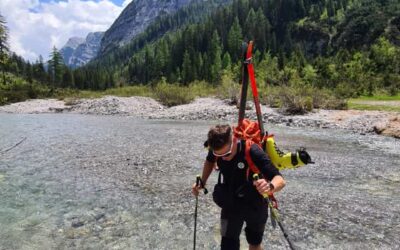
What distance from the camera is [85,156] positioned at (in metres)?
18.6

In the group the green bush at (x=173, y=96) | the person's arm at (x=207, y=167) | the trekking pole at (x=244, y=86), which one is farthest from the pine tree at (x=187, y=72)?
the trekking pole at (x=244, y=86)

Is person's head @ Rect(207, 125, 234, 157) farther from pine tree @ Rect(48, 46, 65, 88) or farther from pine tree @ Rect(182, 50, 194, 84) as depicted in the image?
pine tree @ Rect(48, 46, 65, 88)

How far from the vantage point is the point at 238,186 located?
5613mm

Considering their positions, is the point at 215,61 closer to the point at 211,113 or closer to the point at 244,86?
the point at 211,113

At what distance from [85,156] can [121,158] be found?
2.03m

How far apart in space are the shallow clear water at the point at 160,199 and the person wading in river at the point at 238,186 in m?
2.53

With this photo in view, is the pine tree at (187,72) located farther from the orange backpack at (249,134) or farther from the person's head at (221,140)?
the person's head at (221,140)

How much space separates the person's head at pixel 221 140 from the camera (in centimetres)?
524

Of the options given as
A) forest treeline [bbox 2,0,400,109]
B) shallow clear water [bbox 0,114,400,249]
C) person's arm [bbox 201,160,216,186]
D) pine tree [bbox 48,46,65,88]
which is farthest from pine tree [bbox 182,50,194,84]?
person's arm [bbox 201,160,216,186]

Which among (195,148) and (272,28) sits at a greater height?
(272,28)

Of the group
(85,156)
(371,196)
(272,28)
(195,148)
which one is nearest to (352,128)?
(195,148)

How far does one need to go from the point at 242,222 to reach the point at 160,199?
5.93m

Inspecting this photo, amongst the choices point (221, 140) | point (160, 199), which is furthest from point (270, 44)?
point (221, 140)

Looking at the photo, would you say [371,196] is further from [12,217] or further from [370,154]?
[12,217]
